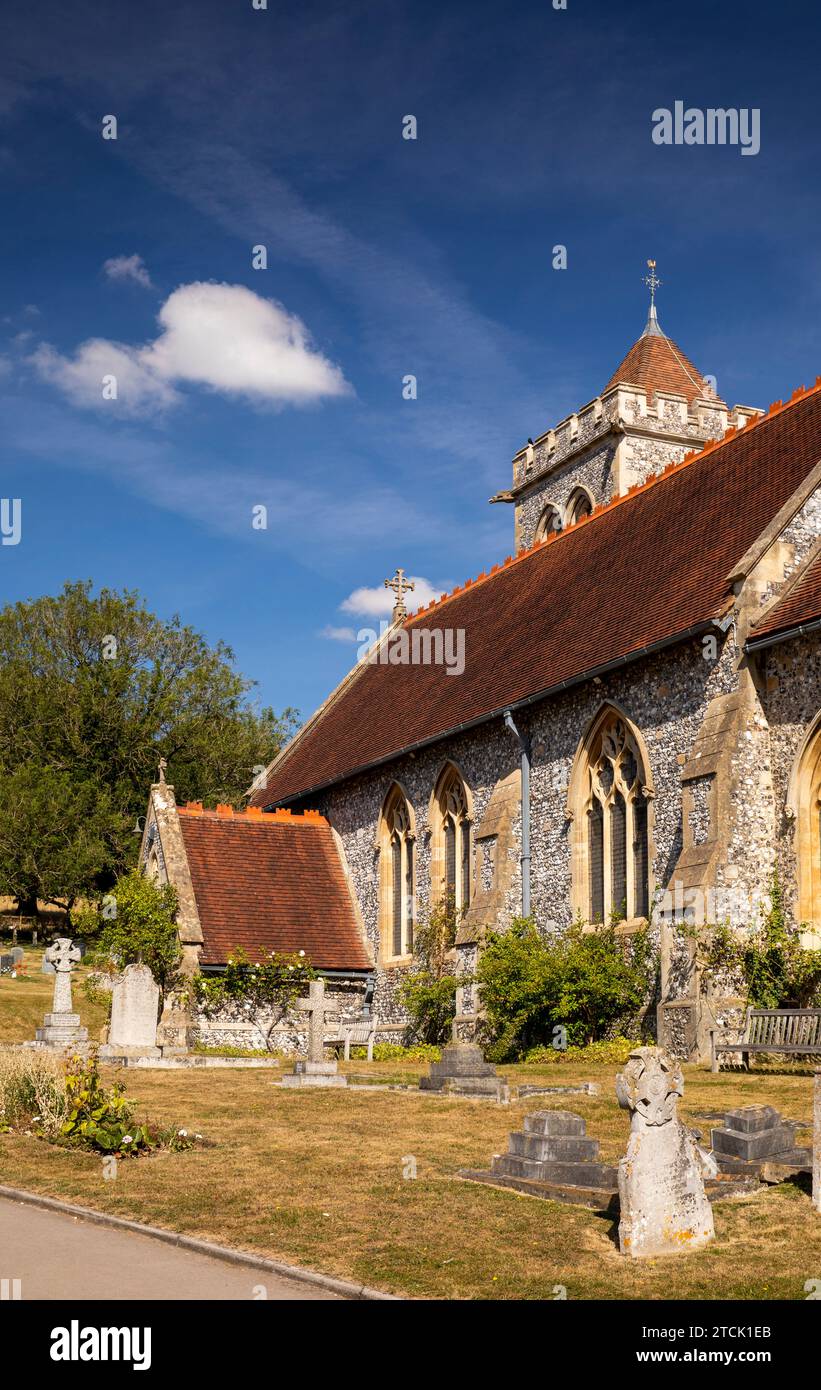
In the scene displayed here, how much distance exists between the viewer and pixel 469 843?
2553 cm

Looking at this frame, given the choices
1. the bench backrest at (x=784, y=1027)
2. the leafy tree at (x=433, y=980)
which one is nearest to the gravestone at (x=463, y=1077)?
the bench backrest at (x=784, y=1027)

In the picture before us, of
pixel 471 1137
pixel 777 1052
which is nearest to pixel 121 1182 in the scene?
pixel 471 1137

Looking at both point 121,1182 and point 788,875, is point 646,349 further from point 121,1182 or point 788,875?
point 121,1182

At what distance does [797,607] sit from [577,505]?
68.9 ft

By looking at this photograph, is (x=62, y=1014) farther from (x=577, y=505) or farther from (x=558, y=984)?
(x=577, y=505)

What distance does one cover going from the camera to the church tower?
120 ft

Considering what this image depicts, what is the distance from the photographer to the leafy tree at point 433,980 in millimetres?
24328

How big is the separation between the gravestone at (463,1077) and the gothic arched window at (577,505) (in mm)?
23306

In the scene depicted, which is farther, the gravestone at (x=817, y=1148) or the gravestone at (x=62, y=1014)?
the gravestone at (x=62, y=1014)

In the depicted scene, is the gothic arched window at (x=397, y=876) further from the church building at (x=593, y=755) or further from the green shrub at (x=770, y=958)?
the green shrub at (x=770, y=958)

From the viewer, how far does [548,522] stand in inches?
1583

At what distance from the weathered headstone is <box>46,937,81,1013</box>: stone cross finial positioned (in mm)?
12953
